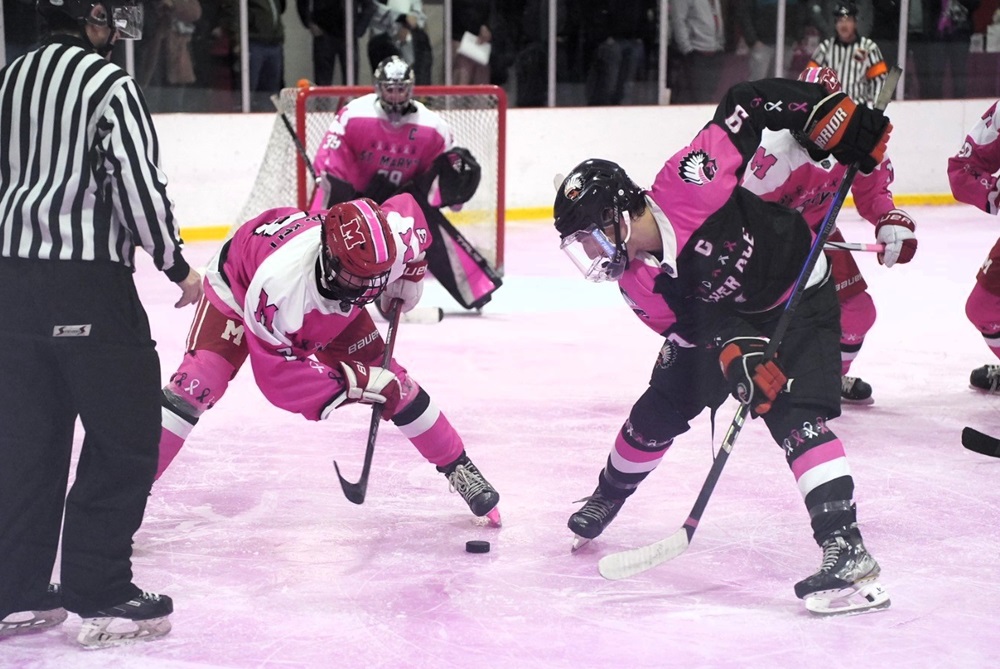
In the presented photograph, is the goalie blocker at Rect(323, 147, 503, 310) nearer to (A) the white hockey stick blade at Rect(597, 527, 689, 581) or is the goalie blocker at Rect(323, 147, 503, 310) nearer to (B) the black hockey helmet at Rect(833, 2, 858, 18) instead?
(A) the white hockey stick blade at Rect(597, 527, 689, 581)

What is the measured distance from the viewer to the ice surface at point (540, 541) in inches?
93.2

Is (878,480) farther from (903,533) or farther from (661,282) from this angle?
(661,282)

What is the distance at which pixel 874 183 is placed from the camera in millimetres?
3877

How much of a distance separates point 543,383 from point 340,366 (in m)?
1.96

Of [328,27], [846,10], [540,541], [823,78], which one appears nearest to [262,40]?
[328,27]

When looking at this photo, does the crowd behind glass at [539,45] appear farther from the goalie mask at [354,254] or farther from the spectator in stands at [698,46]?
the goalie mask at [354,254]

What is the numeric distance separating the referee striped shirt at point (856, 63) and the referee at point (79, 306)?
20.5 ft

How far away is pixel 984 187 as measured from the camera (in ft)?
13.2

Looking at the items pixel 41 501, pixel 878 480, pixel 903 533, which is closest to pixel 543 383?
pixel 878 480

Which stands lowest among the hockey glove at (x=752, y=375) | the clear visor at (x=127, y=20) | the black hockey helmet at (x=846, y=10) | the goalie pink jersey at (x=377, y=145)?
the hockey glove at (x=752, y=375)

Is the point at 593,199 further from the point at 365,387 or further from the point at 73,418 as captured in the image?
the point at 73,418

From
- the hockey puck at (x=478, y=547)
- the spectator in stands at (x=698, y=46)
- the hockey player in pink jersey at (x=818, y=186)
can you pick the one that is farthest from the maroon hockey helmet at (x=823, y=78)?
the spectator in stands at (x=698, y=46)

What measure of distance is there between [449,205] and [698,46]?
181 inches

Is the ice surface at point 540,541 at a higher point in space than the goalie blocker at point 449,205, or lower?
lower
